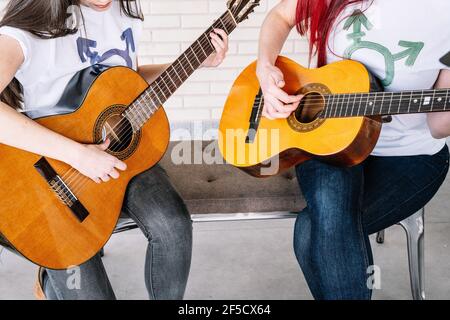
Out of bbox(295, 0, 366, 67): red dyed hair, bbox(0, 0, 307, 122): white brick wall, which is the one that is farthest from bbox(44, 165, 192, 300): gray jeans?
bbox(0, 0, 307, 122): white brick wall

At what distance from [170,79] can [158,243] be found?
0.47m

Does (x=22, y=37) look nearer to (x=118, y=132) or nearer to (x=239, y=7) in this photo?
(x=118, y=132)

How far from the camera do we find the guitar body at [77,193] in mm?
1334

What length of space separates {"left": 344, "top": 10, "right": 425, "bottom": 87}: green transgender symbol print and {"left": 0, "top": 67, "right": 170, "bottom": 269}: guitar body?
0.59 metres

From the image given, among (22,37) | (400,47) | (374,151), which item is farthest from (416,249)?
(22,37)

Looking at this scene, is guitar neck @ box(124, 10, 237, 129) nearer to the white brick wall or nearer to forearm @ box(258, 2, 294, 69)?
forearm @ box(258, 2, 294, 69)

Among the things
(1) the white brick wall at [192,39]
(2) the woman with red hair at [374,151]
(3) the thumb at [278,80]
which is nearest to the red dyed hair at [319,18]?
(2) the woman with red hair at [374,151]

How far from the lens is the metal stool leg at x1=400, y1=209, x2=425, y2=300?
1.80 meters

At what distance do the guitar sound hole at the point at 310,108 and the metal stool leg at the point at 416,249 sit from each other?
52 centimetres

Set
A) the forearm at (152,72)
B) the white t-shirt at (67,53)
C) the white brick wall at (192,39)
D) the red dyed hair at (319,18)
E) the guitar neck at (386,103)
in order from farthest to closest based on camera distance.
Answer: the white brick wall at (192,39) < the forearm at (152,72) < the red dyed hair at (319,18) < the white t-shirt at (67,53) < the guitar neck at (386,103)

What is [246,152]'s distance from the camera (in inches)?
65.5

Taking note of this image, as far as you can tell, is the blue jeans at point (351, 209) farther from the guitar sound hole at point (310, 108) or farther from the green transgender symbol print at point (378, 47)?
the green transgender symbol print at point (378, 47)
